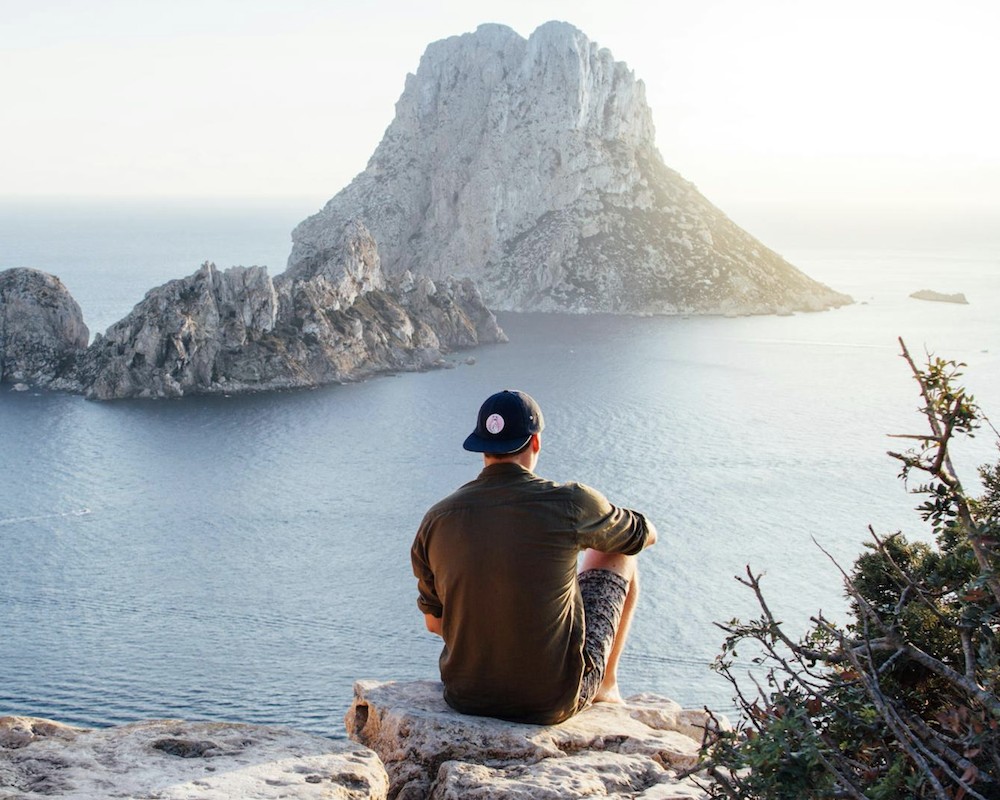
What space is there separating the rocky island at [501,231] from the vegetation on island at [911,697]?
84.7 meters

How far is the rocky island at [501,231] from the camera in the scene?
94.8 meters

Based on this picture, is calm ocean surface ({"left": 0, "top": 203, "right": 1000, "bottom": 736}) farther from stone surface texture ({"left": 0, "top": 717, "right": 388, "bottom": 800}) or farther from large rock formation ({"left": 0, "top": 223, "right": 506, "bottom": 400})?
stone surface texture ({"left": 0, "top": 717, "right": 388, "bottom": 800})

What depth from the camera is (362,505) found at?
54844 millimetres

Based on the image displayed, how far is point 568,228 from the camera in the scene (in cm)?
13950

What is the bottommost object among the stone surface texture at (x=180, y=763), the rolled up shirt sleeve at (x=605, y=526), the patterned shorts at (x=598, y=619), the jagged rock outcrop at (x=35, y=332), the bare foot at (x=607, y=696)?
the bare foot at (x=607, y=696)

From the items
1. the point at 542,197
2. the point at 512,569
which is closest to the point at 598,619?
the point at 512,569

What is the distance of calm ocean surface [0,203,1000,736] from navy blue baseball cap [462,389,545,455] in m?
27.0

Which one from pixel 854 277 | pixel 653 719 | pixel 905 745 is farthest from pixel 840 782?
pixel 854 277

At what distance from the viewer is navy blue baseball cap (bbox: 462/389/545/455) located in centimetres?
620

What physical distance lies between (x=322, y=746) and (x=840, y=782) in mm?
2803

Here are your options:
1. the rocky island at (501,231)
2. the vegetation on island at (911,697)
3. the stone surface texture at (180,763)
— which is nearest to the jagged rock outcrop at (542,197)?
the rocky island at (501,231)

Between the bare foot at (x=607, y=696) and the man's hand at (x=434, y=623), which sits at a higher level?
the man's hand at (x=434, y=623)

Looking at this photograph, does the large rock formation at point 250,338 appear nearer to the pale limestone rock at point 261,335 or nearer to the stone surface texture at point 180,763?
the pale limestone rock at point 261,335

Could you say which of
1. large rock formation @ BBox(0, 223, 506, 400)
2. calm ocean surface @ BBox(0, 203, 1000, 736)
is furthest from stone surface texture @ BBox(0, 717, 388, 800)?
large rock formation @ BBox(0, 223, 506, 400)
